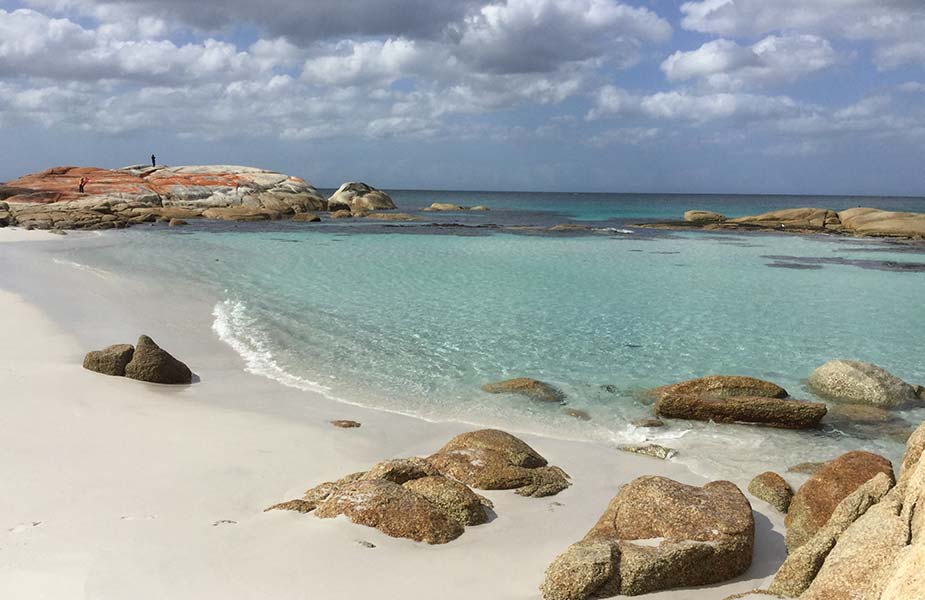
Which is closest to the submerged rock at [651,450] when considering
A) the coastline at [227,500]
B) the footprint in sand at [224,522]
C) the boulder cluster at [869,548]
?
the coastline at [227,500]

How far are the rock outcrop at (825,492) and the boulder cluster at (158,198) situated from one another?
1615 inches

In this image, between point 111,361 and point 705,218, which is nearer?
point 111,361

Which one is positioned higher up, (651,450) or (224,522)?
(224,522)

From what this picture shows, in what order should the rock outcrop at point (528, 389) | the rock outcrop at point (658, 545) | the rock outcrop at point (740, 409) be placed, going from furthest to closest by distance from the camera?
the rock outcrop at point (528, 389), the rock outcrop at point (740, 409), the rock outcrop at point (658, 545)

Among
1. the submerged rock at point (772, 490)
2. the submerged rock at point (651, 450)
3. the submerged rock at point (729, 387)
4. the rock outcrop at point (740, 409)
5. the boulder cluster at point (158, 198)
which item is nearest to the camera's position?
the submerged rock at point (772, 490)

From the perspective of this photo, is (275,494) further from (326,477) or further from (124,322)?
(124,322)

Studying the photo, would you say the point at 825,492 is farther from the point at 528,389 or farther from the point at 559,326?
the point at 559,326

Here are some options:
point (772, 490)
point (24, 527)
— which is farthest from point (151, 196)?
point (772, 490)

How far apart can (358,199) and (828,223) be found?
40.5 meters

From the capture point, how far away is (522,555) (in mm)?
5473

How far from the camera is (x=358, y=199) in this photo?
68.4 meters

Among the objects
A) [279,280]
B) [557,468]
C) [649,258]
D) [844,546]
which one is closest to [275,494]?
[557,468]

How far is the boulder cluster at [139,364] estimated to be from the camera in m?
10.1

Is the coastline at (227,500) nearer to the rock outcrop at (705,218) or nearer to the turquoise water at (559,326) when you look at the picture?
the turquoise water at (559,326)
